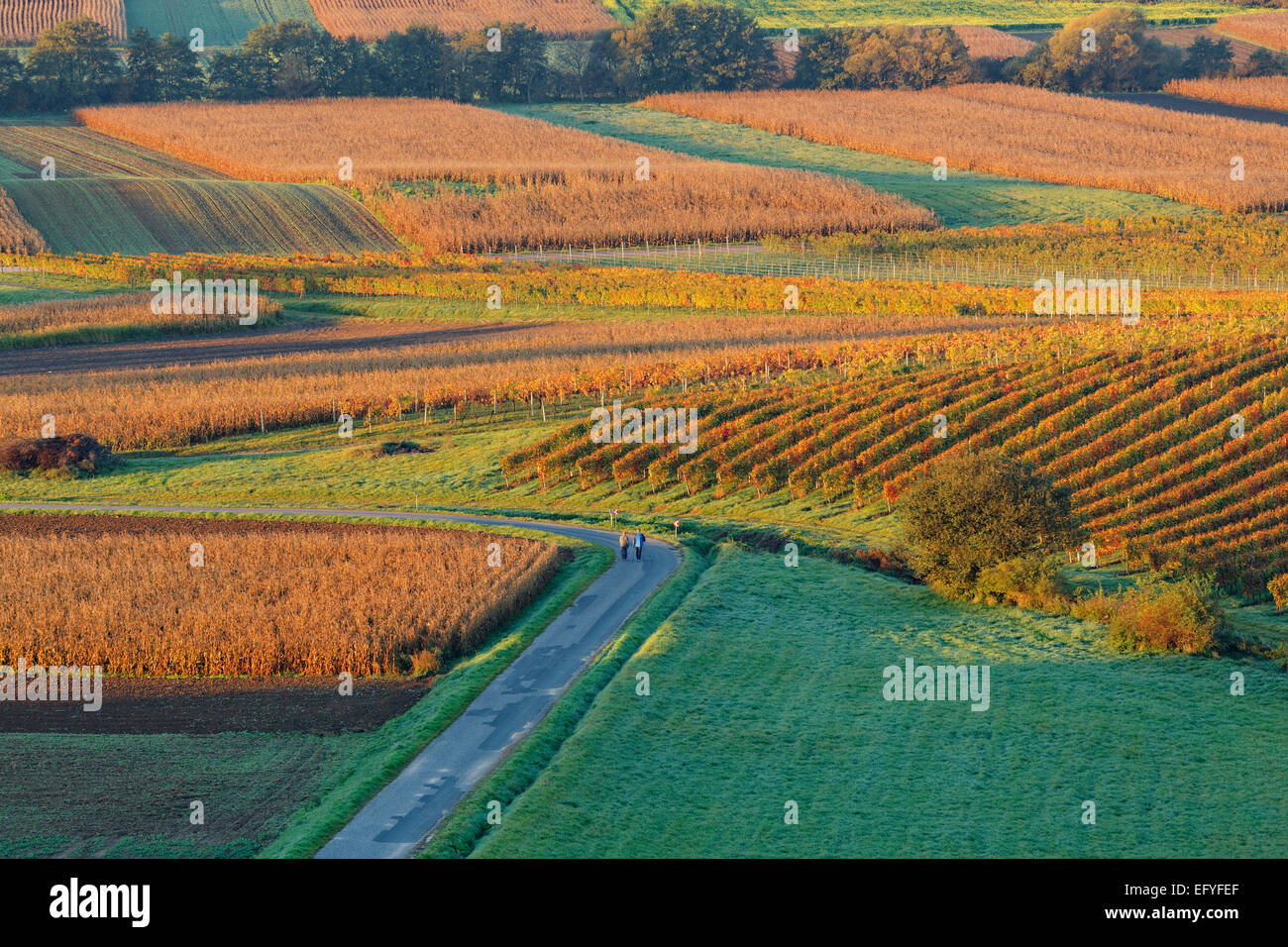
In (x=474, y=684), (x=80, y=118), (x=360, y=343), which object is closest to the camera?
(x=474, y=684)

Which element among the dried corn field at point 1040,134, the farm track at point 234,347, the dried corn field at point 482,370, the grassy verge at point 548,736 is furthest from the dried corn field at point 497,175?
the grassy verge at point 548,736

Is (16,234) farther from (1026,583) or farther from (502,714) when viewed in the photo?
(502,714)

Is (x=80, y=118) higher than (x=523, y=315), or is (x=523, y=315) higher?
(x=80, y=118)

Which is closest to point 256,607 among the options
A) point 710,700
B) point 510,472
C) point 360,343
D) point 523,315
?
point 710,700

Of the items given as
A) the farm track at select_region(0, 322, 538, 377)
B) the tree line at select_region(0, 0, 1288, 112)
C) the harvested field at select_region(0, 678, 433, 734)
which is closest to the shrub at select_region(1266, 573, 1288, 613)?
the harvested field at select_region(0, 678, 433, 734)

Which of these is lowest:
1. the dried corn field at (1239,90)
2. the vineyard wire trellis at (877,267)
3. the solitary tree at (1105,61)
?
the vineyard wire trellis at (877,267)

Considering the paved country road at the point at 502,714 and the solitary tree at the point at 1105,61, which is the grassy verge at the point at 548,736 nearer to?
the paved country road at the point at 502,714
